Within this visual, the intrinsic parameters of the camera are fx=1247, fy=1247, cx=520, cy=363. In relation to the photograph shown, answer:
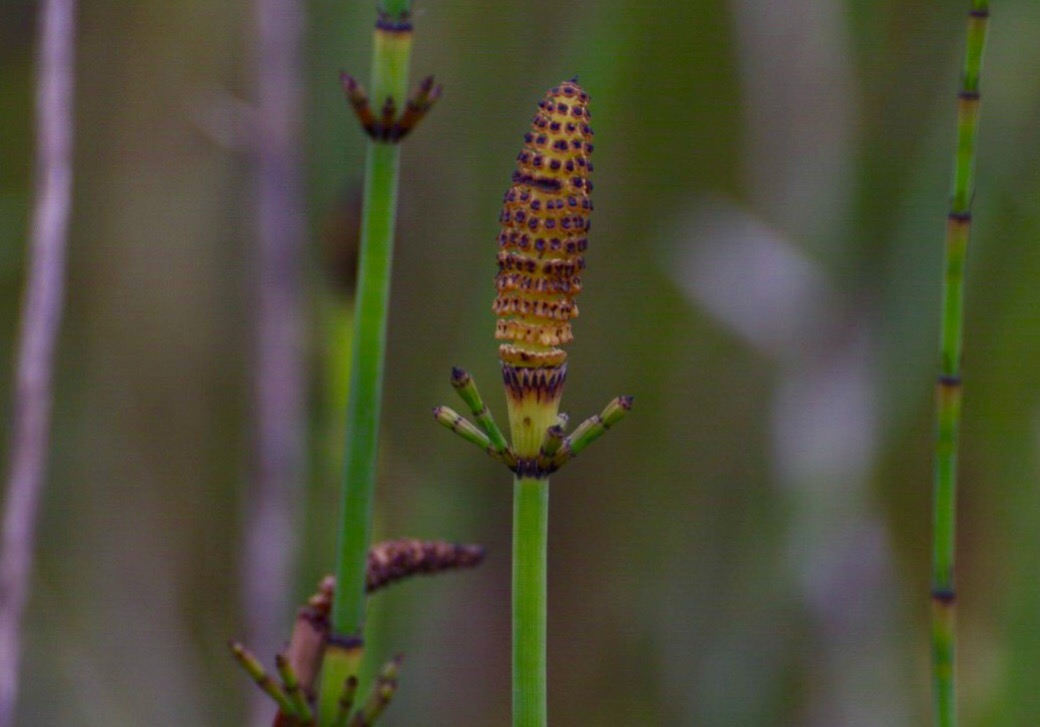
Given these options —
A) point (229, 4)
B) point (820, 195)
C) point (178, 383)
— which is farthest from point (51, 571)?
point (820, 195)

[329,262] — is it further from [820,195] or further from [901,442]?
[901,442]

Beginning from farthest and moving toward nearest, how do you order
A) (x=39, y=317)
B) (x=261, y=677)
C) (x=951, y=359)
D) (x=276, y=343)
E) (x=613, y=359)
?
(x=613, y=359) < (x=276, y=343) < (x=39, y=317) < (x=951, y=359) < (x=261, y=677)

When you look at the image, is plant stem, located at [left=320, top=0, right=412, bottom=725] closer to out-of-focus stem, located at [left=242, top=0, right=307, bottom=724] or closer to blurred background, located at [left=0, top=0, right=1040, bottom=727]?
blurred background, located at [left=0, top=0, right=1040, bottom=727]

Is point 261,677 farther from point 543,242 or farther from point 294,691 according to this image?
point 543,242

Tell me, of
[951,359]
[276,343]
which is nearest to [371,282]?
[951,359]

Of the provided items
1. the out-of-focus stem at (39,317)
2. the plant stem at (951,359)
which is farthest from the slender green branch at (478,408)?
the out-of-focus stem at (39,317)
